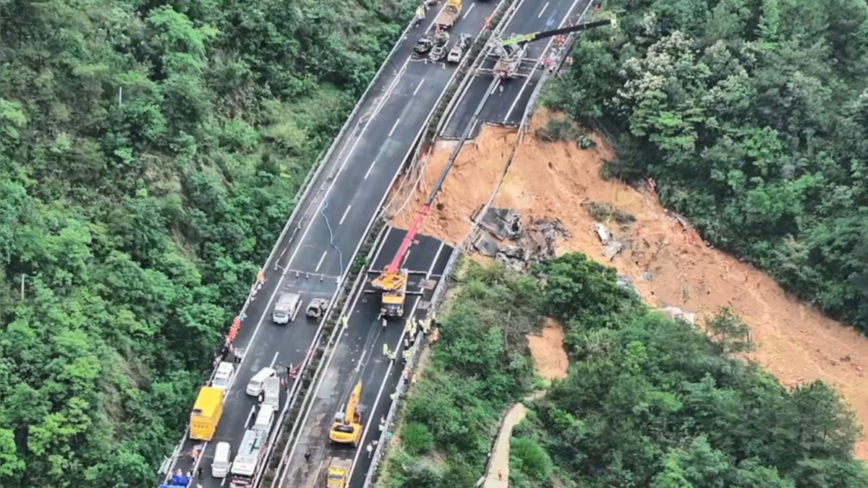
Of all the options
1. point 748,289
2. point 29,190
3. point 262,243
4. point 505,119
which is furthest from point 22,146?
point 748,289

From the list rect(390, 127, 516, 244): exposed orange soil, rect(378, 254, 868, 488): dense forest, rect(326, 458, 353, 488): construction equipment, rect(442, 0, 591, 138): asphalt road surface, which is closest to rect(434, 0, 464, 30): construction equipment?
rect(442, 0, 591, 138): asphalt road surface

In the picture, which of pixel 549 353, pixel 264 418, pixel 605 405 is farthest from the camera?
pixel 549 353

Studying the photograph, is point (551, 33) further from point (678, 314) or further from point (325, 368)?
point (325, 368)

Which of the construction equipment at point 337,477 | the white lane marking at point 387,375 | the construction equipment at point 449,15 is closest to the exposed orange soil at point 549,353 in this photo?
the white lane marking at point 387,375

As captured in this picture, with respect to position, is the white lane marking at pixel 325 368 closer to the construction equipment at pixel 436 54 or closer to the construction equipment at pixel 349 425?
the construction equipment at pixel 349 425

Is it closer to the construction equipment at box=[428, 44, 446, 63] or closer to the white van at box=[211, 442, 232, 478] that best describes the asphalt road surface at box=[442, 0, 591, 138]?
the construction equipment at box=[428, 44, 446, 63]

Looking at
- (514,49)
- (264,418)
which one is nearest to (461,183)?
(514,49)

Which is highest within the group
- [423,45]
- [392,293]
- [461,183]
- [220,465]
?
[423,45]
